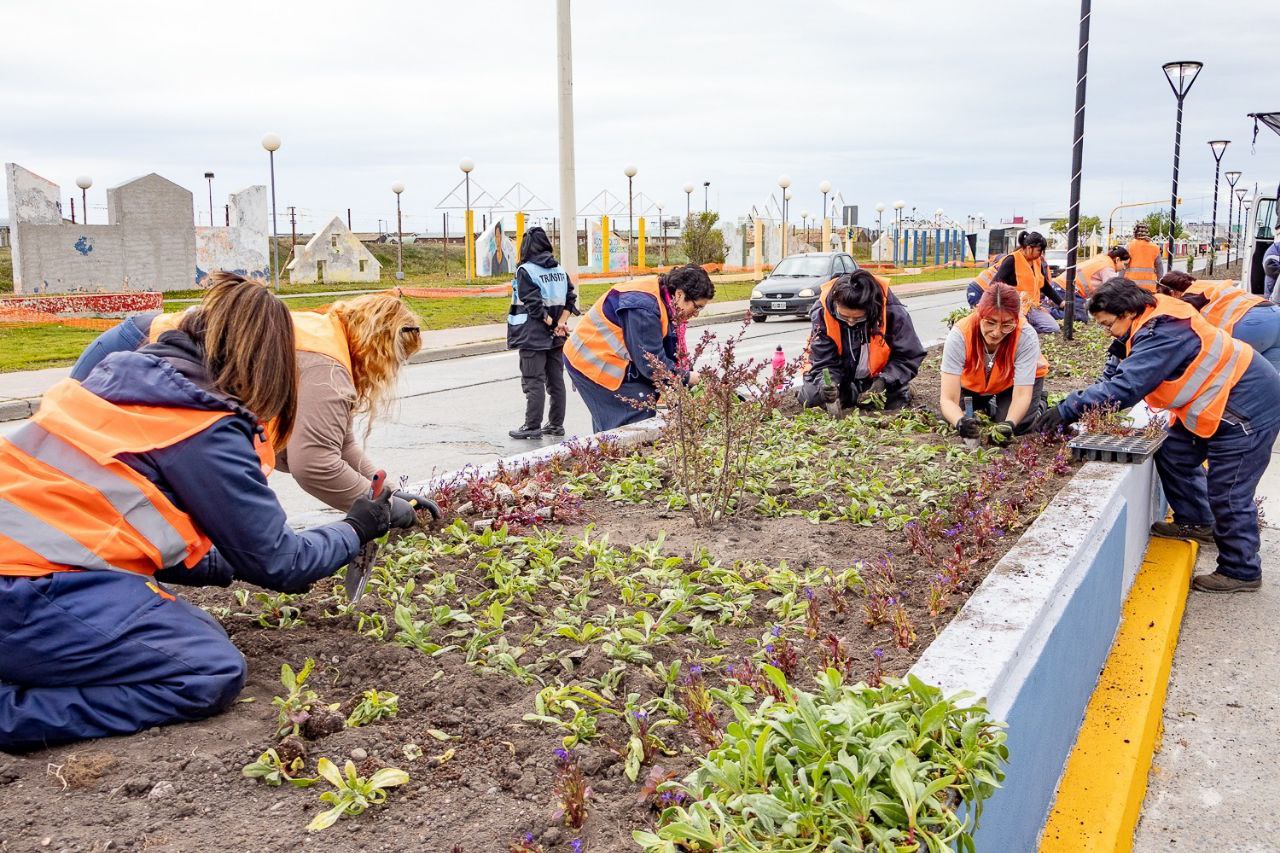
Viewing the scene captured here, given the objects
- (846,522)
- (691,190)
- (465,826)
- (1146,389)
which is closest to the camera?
(465,826)

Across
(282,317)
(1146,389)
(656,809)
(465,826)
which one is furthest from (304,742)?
(1146,389)

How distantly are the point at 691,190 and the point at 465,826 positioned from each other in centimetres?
4614

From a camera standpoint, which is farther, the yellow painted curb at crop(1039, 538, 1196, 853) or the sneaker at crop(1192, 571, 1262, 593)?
the sneaker at crop(1192, 571, 1262, 593)

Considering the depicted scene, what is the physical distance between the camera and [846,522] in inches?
192

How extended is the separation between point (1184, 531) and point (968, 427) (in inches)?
50.2

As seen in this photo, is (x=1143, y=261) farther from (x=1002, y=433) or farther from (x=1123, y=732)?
(x=1123, y=732)

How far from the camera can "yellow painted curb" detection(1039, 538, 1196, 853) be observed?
10.5ft

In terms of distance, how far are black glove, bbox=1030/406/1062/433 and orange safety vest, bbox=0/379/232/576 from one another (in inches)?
191

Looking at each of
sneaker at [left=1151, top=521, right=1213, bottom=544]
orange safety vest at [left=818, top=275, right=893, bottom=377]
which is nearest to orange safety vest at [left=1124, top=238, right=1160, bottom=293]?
orange safety vest at [left=818, top=275, right=893, bottom=377]

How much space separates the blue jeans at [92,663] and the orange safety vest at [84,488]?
63 millimetres

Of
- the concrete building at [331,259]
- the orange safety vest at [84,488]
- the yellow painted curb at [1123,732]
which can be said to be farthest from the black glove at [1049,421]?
the concrete building at [331,259]

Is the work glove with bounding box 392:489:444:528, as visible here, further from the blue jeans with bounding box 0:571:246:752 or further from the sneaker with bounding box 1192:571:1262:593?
the sneaker with bounding box 1192:571:1262:593

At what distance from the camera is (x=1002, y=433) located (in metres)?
6.36

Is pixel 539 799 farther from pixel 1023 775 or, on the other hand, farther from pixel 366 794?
pixel 1023 775
